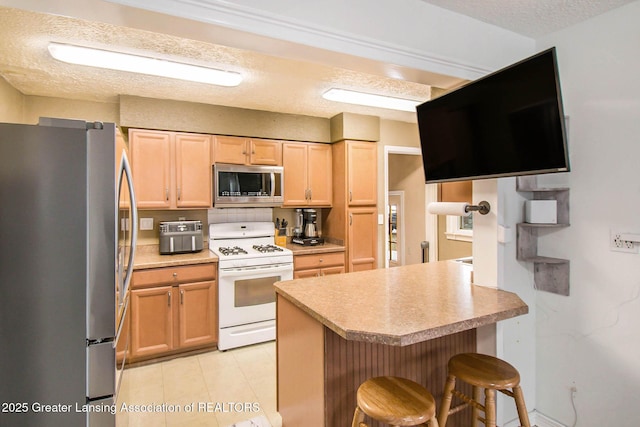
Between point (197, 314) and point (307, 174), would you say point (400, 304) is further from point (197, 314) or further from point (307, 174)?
point (307, 174)

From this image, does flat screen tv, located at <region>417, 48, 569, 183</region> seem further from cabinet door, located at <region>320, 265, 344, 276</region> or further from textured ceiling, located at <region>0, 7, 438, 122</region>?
cabinet door, located at <region>320, 265, 344, 276</region>

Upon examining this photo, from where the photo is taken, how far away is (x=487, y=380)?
1.45 m

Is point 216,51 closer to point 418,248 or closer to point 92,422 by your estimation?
point 92,422

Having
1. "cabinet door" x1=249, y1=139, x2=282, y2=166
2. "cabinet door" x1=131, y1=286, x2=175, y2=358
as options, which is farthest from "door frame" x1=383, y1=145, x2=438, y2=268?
"cabinet door" x1=131, y1=286, x2=175, y2=358

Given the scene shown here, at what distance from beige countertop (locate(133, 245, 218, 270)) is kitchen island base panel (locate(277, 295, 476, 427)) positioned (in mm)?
1464

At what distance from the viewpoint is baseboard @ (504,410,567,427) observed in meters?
1.99

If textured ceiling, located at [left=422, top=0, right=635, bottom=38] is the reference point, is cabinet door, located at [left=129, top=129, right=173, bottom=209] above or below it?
below

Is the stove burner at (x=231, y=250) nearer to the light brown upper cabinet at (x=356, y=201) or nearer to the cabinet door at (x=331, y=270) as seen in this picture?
the cabinet door at (x=331, y=270)

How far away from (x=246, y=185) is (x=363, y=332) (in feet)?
8.73

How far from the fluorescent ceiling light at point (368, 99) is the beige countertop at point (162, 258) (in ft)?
6.19

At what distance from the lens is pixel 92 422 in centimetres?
138

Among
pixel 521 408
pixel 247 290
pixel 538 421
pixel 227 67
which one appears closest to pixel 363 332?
pixel 521 408

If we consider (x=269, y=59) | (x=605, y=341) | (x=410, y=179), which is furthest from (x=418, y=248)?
(x=269, y=59)

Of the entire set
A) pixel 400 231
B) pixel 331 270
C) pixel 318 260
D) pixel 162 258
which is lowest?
pixel 331 270
